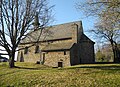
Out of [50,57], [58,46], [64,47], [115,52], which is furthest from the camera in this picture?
[115,52]

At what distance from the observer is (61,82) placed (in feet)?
53.8

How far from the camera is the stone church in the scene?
44247mm

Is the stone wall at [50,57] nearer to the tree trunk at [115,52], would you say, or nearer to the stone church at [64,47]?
the stone church at [64,47]

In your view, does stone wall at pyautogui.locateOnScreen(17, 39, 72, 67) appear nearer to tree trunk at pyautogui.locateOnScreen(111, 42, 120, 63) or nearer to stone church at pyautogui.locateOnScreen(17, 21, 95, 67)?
stone church at pyautogui.locateOnScreen(17, 21, 95, 67)

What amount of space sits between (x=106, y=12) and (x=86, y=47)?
95.7 ft

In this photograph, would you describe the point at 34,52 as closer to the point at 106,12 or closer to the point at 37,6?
the point at 37,6

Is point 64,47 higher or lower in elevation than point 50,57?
higher

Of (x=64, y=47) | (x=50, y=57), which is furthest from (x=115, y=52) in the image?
(x=50, y=57)

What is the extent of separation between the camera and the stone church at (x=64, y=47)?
4425 centimetres

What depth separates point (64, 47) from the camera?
147 feet

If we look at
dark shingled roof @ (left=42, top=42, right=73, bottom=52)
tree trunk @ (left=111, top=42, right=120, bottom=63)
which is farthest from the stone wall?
tree trunk @ (left=111, top=42, right=120, bottom=63)

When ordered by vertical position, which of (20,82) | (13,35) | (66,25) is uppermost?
(66,25)

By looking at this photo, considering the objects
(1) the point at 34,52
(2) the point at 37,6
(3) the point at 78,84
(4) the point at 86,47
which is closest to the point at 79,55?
(4) the point at 86,47

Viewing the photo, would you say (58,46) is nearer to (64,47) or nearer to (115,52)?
(64,47)
